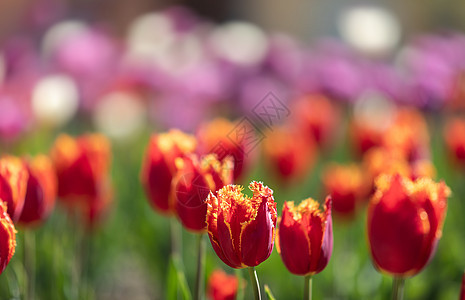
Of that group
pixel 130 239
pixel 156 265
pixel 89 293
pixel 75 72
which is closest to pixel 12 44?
pixel 75 72

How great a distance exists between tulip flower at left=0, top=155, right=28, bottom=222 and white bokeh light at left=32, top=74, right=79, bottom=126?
1416mm

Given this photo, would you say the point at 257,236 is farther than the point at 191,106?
No

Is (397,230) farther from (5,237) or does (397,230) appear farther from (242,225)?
(5,237)

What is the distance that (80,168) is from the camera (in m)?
1.07

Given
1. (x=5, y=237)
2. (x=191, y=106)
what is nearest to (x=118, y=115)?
(x=191, y=106)

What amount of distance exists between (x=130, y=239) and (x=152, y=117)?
1301mm

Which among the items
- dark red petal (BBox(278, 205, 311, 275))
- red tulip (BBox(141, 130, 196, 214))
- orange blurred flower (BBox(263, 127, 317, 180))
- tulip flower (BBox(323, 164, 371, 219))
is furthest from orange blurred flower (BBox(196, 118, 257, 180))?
orange blurred flower (BBox(263, 127, 317, 180))

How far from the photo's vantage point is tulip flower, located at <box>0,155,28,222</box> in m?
0.70

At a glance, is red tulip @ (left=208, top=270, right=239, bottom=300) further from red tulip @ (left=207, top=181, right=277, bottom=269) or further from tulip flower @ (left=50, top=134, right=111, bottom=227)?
tulip flower @ (left=50, top=134, right=111, bottom=227)

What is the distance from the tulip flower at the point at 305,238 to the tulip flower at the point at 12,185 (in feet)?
1.03

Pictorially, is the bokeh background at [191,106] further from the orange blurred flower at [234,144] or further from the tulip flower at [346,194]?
the orange blurred flower at [234,144]

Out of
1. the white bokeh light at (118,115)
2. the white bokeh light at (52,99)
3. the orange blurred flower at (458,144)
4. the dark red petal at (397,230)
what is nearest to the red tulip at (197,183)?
the dark red petal at (397,230)

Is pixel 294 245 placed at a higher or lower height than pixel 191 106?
lower

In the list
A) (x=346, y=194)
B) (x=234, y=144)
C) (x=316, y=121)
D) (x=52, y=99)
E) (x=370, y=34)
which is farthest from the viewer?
(x=370, y=34)
